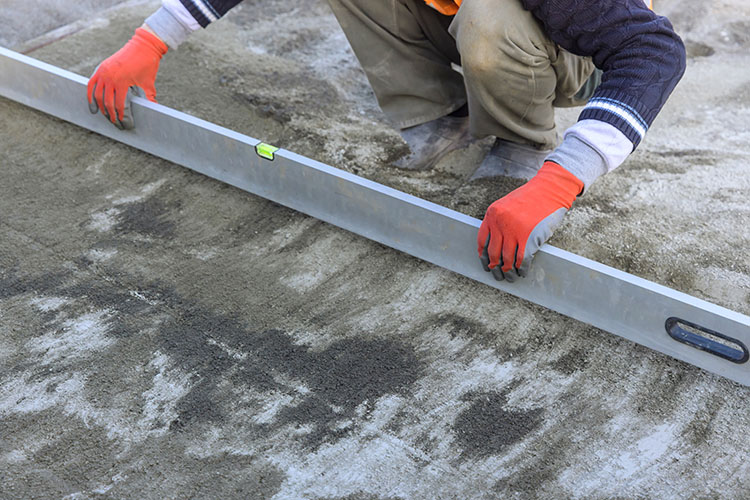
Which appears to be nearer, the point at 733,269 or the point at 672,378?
the point at 672,378

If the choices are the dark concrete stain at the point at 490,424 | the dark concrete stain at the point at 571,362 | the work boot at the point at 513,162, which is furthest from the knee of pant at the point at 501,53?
the dark concrete stain at the point at 490,424

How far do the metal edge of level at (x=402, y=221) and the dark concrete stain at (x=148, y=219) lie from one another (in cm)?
21

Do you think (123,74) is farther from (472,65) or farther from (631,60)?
(631,60)

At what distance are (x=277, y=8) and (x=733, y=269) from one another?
275 centimetres

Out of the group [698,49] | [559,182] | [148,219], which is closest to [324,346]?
[559,182]

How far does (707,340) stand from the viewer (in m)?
1.69

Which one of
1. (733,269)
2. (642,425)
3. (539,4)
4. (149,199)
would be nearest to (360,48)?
(539,4)

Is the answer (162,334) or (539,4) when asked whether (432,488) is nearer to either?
(162,334)

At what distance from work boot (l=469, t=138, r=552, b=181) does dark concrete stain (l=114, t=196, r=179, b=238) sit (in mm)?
1056

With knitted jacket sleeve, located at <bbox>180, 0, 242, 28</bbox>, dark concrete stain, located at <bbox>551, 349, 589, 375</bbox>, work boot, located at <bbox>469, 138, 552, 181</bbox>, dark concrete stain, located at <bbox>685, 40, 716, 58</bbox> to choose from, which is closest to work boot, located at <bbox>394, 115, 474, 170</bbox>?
work boot, located at <bbox>469, 138, 552, 181</bbox>

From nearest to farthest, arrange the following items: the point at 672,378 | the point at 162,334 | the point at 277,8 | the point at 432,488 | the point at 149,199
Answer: the point at 432,488
the point at 672,378
the point at 162,334
the point at 149,199
the point at 277,8

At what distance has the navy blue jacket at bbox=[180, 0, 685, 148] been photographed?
179cm

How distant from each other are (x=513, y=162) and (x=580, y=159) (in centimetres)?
66

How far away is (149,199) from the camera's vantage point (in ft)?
7.99
